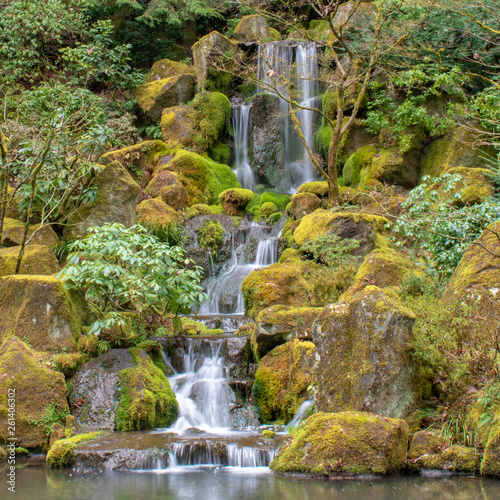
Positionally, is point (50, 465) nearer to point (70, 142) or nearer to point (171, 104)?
point (70, 142)

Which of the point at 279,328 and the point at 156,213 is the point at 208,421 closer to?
the point at 279,328

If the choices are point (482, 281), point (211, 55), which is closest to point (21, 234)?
point (482, 281)

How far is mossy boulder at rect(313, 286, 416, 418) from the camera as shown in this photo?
6059 mm

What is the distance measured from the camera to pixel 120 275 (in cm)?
826

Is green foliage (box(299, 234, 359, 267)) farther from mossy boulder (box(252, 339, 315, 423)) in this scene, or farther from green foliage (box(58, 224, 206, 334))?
green foliage (box(58, 224, 206, 334))

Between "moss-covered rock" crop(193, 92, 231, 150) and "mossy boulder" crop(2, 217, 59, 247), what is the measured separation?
9.60m

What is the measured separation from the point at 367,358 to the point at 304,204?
27.4ft

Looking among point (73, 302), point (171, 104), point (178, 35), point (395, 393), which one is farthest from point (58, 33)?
point (395, 393)

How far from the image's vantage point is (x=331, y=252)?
10.6m

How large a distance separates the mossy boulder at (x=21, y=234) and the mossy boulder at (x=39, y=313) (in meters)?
2.35

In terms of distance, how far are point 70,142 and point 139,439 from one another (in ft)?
22.6

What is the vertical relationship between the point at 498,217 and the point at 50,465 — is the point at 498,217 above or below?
above

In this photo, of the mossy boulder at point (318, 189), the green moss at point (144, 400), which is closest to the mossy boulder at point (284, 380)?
the green moss at point (144, 400)

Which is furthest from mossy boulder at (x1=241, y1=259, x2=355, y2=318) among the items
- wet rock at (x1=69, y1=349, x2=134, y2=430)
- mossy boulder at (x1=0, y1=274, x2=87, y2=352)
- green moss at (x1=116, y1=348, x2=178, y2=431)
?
mossy boulder at (x1=0, y1=274, x2=87, y2=352)
